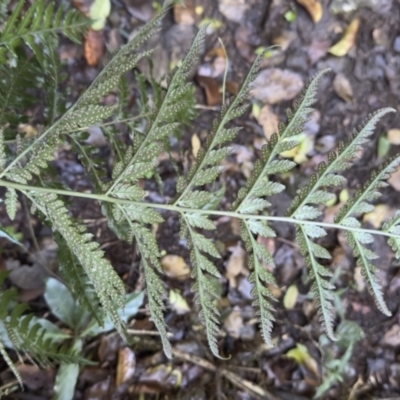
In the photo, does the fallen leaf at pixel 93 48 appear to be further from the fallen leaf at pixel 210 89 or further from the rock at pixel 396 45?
the rock at pixel 396 45

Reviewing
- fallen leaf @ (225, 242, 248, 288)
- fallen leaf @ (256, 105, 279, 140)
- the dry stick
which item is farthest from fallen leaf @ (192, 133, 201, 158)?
the dry stick

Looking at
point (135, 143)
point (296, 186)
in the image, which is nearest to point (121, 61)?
point (135, 143)

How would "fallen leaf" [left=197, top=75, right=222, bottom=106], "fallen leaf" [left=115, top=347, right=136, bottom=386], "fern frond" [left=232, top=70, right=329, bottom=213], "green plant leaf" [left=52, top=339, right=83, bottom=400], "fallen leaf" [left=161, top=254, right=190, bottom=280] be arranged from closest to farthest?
"fern frond" [left=232, top=70, right=329, bottom=213], "green plant leaf" [left=52, top=339, right=83, bottom=400], "fallen leaf" [left=115, top=347, right=136, bottom=386], "fallen leaf" [left=161, top=254, right=190, bottom=280], "fallen leaf" [left=197, top=75, right=222, bottom=106]

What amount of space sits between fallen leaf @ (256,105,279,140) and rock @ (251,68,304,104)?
4 centimetres

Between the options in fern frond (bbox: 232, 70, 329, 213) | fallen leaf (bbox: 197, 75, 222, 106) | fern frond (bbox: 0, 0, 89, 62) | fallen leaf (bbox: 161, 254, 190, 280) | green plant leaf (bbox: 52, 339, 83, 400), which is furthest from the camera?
fallen leaf (bbox: 197, 75, 222, 106)

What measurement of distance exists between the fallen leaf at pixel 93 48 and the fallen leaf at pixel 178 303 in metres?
0.87

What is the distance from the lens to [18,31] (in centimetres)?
106

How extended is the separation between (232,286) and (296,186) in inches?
17.3

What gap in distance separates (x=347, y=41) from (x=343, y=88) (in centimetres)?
18

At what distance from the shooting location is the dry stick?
1.77m

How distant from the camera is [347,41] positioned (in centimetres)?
197

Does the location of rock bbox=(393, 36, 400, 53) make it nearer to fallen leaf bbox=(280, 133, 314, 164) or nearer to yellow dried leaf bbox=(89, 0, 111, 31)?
fallen leaf bbox=(280, 133, 314, 164)

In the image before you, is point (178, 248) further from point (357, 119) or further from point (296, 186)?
point (357, 119)

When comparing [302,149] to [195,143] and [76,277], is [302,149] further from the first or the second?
[76,277]
